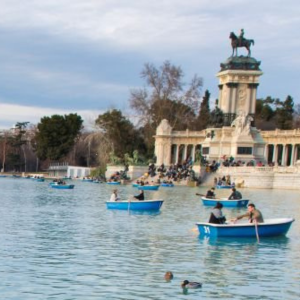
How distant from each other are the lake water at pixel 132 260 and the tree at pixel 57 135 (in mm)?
80974

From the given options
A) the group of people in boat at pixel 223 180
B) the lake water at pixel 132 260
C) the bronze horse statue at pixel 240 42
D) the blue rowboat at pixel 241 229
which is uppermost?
the bronze horse statue at pixel 240 42

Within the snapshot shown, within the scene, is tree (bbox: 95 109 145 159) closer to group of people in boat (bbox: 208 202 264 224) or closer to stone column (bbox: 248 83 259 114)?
stone column (bbox: 248 83 259 114)

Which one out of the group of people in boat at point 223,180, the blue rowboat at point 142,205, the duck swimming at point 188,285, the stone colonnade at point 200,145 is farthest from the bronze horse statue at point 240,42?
the duck swimming at point 188,285

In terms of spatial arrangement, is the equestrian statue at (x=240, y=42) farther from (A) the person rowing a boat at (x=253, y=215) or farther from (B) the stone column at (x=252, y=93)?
(A) the person rowing a boat at (x=253, y=215)

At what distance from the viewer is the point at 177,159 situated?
94.2 metres

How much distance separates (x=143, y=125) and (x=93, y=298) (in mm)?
80921

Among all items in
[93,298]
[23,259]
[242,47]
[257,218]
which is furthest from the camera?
[242,47]

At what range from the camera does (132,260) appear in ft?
68.2

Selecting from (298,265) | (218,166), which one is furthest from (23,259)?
(218,166)

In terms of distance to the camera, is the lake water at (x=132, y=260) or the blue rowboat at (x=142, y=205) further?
the blue rowboat at (x=142, y=205)

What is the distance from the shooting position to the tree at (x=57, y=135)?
11450 centimetres

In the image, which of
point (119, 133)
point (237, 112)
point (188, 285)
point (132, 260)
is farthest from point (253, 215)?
point (119, 133)

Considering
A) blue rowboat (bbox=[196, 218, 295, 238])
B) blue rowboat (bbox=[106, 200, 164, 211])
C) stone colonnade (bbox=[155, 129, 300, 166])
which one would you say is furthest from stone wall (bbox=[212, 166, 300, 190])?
blue rowboat (bbox=[196, 218, 295, 238])

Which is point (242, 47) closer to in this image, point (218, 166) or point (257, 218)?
point (218, 166)
